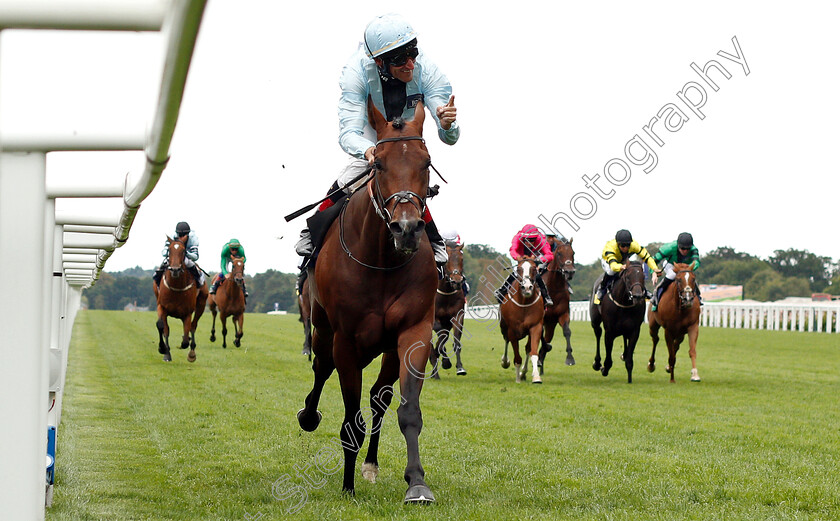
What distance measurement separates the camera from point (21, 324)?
2.63 m

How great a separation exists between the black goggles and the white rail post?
3177mm

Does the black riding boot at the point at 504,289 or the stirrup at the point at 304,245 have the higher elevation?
the stirrup at the point at 304,245

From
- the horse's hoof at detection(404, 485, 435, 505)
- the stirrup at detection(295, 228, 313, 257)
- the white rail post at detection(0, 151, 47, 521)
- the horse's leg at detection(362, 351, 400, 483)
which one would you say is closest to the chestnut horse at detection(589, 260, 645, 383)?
the stirrup at detection(295, 228, 313, 257)

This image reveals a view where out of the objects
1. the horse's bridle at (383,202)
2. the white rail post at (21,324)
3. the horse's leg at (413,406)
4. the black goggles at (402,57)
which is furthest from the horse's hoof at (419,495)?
the white rail post at (21,324)

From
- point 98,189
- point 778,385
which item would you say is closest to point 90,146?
point 98,189

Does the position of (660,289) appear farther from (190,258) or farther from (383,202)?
(383,202)

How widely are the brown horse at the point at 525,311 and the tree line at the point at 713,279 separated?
71.3 m

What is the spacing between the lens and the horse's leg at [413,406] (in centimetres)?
507

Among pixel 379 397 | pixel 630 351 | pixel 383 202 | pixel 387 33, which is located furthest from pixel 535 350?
pixel 383 202

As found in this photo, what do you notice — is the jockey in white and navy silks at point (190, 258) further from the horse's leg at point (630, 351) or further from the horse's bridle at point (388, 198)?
the horse's bridle at point (388, 198)

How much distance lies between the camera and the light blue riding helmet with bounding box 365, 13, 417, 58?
5.54 metres

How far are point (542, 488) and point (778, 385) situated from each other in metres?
10.4

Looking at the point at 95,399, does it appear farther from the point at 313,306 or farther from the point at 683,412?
the point at 683,412

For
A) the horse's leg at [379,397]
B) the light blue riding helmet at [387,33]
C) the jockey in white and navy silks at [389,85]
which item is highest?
the light blue riding helmet at [387,33]
